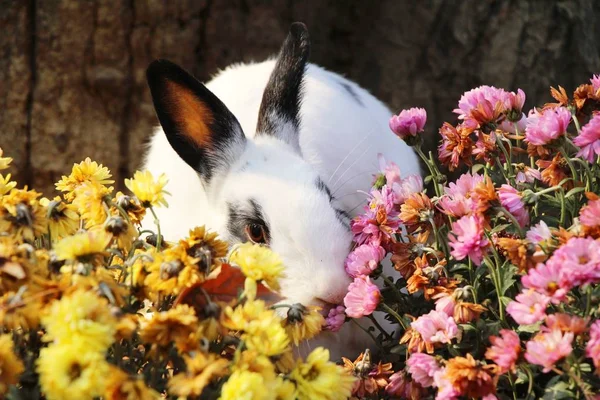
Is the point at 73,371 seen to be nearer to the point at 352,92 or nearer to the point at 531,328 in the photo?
the point at 531,328

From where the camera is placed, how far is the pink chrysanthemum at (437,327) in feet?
6.41

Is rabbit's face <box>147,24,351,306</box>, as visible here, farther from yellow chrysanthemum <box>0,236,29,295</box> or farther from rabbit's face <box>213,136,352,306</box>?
yellow chrysanthemum <box>0,236,29,295</box>

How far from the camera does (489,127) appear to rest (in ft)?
7.39

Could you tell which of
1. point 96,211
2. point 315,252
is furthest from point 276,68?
point 96,211

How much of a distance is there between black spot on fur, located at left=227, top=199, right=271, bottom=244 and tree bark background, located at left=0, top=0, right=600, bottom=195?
1845 mm

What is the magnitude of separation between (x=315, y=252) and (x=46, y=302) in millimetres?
1007

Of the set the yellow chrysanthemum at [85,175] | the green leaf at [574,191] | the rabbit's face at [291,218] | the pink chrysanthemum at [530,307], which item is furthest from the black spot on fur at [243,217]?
the pink chrysanthemum at [530,307]

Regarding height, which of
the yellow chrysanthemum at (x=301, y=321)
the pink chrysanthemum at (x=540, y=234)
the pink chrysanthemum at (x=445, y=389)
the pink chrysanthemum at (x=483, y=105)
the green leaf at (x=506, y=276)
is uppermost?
the pink chrysanthemum at (x=483, y=105)

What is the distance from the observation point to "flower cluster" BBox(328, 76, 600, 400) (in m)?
1.72

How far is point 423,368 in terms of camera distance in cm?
198

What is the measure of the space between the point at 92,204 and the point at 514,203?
3.27 feet

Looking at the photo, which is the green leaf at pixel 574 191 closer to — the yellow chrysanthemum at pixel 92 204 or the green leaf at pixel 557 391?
the green leaf at pixel 557 391

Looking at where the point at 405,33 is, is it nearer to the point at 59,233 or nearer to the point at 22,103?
the point at 22,103

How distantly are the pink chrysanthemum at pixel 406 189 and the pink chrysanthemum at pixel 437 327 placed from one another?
0.39 meters
